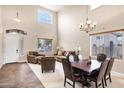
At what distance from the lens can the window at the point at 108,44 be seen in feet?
19.1

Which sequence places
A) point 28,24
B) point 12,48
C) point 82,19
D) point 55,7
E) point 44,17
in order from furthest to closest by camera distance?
1. point 44,17
2. point 55,7
3. point 28,24
4. point 12,48
5. point 82,19

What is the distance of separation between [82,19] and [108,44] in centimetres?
248

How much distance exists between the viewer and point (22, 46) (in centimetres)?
939

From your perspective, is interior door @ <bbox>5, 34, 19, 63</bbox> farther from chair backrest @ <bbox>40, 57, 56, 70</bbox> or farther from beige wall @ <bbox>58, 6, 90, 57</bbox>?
chair backrest @ <bbox>40, 57, 56, 70</bbox>

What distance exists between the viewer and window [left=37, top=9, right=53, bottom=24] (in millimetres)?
10281

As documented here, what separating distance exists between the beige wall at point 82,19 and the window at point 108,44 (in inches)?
12.4

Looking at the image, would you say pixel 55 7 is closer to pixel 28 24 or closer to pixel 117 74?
pixel 28 24

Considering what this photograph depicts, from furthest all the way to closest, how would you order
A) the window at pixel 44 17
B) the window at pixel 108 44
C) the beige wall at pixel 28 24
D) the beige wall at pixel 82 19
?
the window at pixel 44 17 → the beige wall at pixel 28 24 → the window at pixel 108 44 → the beige wall at pixel 82 19

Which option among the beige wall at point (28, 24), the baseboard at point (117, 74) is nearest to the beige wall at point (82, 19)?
the baseboard at point (117, 74)

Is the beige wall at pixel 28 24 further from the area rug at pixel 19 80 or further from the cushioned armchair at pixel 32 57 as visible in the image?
the area rug at pixel 19 80

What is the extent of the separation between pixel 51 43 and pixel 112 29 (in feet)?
19.6

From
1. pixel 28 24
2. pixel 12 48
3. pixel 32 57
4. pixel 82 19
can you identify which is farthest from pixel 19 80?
pixel 28 24

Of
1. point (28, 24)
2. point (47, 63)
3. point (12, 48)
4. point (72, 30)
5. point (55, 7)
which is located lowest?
point (47, 63)

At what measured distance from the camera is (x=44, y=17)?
419 inches
